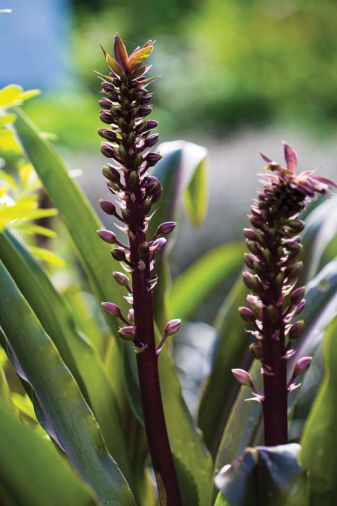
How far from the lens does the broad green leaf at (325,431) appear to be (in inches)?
21.3

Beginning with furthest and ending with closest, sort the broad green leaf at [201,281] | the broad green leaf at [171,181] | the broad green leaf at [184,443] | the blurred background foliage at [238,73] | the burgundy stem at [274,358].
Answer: the blurred background foliage at [238,73] → the broad green leaf at [201,281] → the broad green leaf at [171,181] → the broad green leaf at [184,443] → the burgundy stem at [274,358]

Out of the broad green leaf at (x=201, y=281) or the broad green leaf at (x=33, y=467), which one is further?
the broad green leaf at (x=201, y=281)

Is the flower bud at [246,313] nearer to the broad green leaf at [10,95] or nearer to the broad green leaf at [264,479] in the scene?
the broad green leaf at [264,479]

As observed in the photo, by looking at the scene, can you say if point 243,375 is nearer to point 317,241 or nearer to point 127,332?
point 127,332

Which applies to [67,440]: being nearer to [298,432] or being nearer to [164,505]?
[164,505]

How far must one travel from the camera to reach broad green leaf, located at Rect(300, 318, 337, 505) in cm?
54

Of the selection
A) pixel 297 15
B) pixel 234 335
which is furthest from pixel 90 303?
pixel 297 15

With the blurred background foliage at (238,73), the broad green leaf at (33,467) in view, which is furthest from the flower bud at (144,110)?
the blurred background foliage at (238,73)

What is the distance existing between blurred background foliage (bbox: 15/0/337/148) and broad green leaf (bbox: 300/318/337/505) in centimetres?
604

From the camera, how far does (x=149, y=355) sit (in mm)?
620

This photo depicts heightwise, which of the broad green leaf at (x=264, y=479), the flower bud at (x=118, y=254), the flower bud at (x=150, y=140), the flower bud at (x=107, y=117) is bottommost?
the broad green leaf at (x=264, y=479)

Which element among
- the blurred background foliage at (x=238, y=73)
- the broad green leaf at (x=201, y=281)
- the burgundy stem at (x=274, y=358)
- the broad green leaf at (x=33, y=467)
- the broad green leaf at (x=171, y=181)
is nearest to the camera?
the broad green leaf at (x=33, y=467)

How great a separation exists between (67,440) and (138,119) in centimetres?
25

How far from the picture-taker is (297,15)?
25.5 ft
